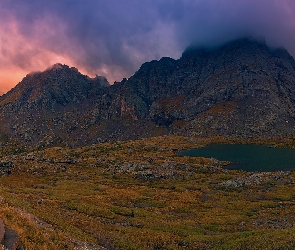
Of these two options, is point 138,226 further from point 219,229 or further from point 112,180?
point 112,180

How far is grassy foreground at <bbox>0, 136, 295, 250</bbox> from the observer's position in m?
27.8

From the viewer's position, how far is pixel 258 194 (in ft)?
→ 251

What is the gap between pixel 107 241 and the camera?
1161 inches

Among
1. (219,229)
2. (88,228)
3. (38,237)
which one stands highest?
(38,237)

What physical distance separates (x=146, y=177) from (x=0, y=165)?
6102cm

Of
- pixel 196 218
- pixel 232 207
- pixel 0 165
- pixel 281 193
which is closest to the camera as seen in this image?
pixel 196 218

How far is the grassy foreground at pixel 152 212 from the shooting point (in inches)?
1093

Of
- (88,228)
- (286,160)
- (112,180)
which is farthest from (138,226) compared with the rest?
(286,160)

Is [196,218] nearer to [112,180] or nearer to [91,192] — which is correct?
[91,192]

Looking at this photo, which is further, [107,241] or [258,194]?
[258,194]

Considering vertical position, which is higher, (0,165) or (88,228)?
(0,165)

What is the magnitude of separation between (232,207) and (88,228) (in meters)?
38.7

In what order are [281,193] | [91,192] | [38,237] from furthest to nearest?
[281,193] → [91,192] → [38,237]

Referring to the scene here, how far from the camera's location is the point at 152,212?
5141 centimetres
